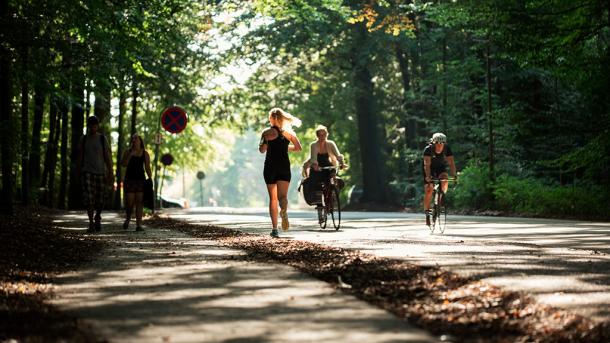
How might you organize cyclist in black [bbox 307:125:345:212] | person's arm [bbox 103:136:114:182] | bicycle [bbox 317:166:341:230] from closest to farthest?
person's arm [bbox 103:136:114:182], bicycle [bbox 317:166:341:230], cyclist in black [bbox 307:125:345:212]

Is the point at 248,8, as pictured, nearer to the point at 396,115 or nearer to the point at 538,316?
the point at 396,115

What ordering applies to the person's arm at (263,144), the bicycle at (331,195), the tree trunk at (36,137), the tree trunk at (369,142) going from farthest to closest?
the tree trunk at (369,142), the tree trunk at (36,137), the bicycle at (331,195), the person's arm at (263,144)

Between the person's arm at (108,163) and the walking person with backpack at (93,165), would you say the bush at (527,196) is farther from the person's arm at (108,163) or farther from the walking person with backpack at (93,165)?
the walking person with backpack at (93,165)

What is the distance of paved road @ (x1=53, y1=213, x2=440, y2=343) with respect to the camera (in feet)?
20.4

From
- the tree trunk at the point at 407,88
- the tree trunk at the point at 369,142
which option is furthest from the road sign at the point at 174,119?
the tree trunk at the point at 407,88

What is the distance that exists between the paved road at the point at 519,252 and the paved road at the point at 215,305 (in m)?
1.67

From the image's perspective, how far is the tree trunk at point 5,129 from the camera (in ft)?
63.4

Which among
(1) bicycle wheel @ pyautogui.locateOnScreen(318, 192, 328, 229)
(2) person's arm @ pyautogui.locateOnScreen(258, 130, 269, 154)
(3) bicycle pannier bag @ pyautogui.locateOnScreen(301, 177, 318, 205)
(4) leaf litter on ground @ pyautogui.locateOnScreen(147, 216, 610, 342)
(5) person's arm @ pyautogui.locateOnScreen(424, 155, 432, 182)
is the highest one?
(2) person's arm @ pyautogui.locateOnScreen(258, 130, 269, 154)

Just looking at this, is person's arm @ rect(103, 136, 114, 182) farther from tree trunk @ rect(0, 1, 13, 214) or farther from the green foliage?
the green foliage

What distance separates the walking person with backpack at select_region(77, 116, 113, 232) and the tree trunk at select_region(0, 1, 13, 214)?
214 centimetres

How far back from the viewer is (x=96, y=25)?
1945cm

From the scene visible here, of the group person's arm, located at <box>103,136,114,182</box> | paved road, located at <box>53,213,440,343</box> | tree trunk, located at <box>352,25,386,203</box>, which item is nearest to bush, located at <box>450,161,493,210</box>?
tree trunk, located at <box>352,25,386,203</box>

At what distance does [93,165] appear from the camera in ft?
60.2

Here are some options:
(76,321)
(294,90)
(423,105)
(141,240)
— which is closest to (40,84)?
(141,240)
